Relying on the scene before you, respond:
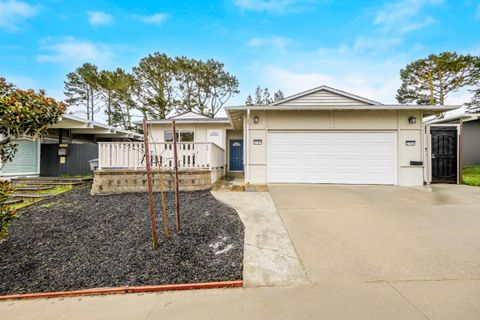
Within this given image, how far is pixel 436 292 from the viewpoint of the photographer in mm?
1911

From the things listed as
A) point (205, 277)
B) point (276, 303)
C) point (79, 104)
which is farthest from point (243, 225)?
point (79, 104)

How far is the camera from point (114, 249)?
304cm

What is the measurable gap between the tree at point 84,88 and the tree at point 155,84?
4.27 metres

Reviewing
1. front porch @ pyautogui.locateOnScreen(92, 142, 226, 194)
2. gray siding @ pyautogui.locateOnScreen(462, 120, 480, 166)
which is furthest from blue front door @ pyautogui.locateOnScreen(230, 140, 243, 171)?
gray siding @ pyautogui.locateOnScreen(462, 120, 480, 166)

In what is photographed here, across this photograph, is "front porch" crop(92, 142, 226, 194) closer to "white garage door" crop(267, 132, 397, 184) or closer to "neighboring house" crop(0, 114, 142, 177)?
"white garage door" crop(267, 132, 397, 184)

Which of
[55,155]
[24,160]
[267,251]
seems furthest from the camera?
[55,155]

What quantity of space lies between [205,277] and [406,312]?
188 cm

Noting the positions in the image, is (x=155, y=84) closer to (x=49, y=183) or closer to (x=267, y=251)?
(x=49, y=183)

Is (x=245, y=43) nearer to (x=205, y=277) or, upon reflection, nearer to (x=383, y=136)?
(x=383, y=136)

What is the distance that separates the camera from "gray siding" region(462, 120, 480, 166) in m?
11.9

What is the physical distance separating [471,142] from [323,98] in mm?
11583

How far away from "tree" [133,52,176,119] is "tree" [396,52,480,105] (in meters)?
20.6

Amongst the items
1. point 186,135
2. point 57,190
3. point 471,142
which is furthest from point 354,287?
point 471,142

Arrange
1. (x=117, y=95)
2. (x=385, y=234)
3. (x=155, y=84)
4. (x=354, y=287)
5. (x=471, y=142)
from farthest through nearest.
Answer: (x=117, y=95), (x=155, y=84), (x=471, y=142), (x=385, y=234), (x=354, y=287)
